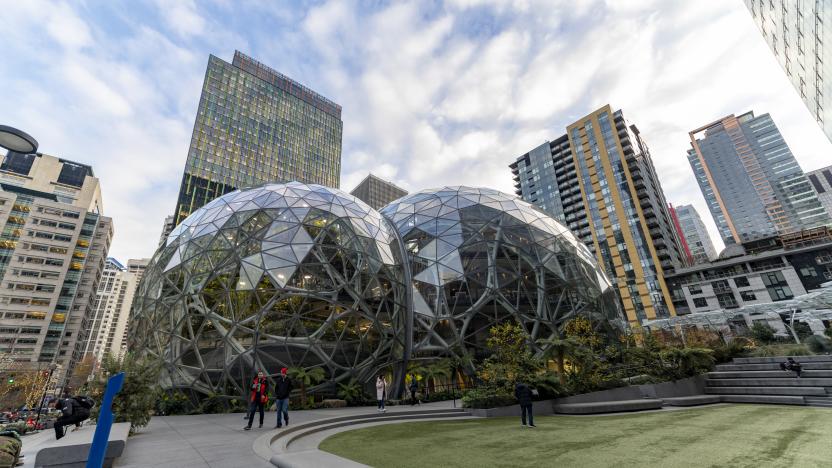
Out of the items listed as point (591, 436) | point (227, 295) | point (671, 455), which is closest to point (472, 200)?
point (227, 295)

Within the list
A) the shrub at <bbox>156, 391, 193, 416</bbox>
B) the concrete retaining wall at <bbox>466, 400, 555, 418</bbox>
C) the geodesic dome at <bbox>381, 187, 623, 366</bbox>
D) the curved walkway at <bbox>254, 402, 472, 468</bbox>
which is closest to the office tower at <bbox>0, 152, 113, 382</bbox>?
the shrub at <bbox>156, 391, 193, 416</bbox>

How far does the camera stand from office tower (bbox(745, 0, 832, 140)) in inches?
701

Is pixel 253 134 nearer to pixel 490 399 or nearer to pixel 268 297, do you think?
pixel 268 297

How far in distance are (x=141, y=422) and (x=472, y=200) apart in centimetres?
2256

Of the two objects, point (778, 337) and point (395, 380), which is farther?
point (778, 337)

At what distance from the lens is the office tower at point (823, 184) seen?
144025mm

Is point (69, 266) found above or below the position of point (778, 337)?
above

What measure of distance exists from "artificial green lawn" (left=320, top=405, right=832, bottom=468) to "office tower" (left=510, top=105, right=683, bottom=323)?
6332 centimetres

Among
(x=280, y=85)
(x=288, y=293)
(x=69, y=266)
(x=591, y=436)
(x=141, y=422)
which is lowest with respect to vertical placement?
(x=591, y=436)

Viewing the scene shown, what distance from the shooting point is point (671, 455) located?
6.27 meters

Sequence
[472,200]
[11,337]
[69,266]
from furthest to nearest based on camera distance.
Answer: [69,266] → [11,337] → [472,200]

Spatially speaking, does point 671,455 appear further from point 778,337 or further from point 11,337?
point 11,337

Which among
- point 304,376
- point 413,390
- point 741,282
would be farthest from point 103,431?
point 741,282

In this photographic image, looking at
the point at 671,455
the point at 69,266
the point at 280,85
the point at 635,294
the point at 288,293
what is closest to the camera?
the point at 671,455
